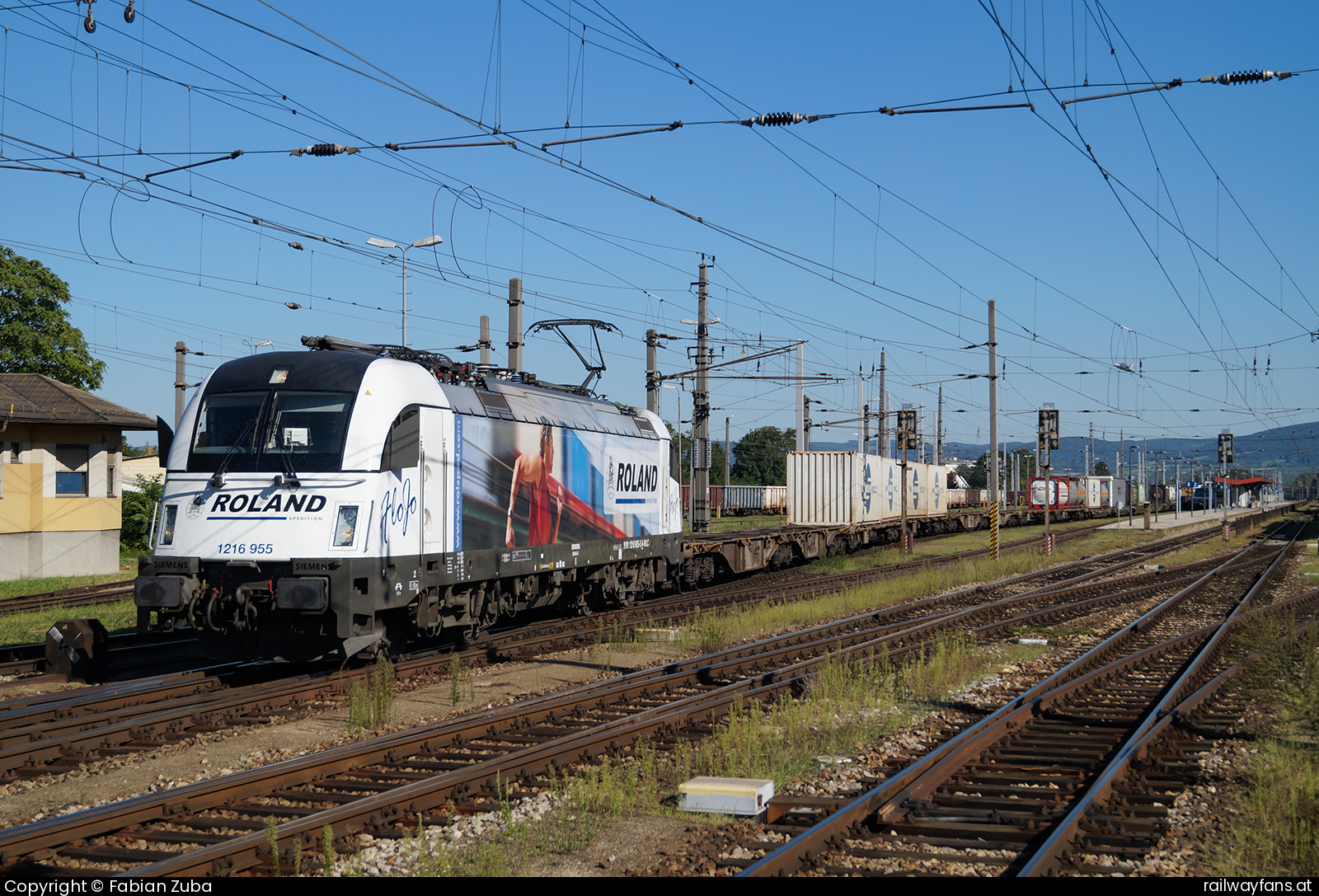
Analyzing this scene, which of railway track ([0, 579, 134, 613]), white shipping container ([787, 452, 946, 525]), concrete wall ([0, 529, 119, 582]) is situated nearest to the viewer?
railway track ([0, 579, 134, 613])

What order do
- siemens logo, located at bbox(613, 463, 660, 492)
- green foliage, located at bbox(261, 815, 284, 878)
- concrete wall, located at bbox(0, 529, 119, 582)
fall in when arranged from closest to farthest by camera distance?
green foliage, located at bbox(261, 815, 284, 878) < siemens logo, located at bbox(613, 463, 660, 492) < concrete wall, located at bbox(0, 529, 119, 582)

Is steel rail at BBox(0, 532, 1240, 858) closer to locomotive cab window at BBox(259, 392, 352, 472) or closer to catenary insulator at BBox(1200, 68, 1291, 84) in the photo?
locomotive cab window at BBox(259, 392, 352, 472)

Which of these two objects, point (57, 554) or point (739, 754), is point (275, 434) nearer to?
point (739, 754)

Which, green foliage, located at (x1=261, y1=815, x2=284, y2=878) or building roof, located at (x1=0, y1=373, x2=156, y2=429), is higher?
building roof, located at (x1=0, y1=373, x2=156, y2=429)

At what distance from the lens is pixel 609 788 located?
7.42m

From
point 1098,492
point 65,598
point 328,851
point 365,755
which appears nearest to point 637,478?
point 365,755

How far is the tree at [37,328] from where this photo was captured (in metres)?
45.1

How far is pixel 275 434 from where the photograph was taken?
37.9 ft

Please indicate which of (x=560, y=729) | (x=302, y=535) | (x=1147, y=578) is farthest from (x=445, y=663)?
(x=1147, y=578)

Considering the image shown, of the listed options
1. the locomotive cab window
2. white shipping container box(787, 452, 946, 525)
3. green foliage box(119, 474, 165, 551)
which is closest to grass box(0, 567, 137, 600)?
green foliage box(119, 474, 165, 551)

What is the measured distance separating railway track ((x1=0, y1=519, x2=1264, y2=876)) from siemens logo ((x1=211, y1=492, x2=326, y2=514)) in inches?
115

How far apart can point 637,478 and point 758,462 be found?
3258 inches

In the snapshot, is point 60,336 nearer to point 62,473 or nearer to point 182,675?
point 62,473

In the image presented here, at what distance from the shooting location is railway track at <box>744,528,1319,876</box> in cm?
616
